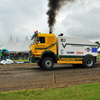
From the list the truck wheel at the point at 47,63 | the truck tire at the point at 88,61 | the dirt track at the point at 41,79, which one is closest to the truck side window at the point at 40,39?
the truck wheel at the point at 47,63

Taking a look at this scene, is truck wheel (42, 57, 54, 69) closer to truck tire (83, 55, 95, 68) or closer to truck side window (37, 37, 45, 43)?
truck side window (37, 37, 45, 43)

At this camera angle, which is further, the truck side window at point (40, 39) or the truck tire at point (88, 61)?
the truck tire at point (88, 61)

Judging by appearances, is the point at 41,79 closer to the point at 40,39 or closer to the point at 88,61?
the point at 40,39

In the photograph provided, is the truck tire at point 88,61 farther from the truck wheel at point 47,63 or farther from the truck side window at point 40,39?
the truck side window at point 40,39

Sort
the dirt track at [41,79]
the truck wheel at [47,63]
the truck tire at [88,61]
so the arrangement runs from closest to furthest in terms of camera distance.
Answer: the dirt track at [41,79] → the truck wheel at [47,63] → the truck tire at [88,61]

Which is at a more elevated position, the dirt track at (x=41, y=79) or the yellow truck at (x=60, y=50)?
the yellow truck at (x=60, y=50)

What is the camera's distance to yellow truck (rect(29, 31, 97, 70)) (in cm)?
956

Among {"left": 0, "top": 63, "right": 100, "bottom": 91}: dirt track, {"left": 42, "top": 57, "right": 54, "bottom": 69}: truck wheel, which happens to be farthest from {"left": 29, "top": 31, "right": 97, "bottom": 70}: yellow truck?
{"left": 0, "top": 63, "right": 100, "bottom": 91}: dirt track

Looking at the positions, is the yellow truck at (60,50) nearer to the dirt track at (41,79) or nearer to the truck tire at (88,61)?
the truck tire at (88,61)

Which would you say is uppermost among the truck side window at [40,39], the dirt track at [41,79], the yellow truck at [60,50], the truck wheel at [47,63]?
the truck side window at [40,39]

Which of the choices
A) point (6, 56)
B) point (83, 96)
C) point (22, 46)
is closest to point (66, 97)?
point (83, 96)

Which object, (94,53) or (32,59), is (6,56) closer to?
(32,59)

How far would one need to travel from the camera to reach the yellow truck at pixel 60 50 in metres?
9.56

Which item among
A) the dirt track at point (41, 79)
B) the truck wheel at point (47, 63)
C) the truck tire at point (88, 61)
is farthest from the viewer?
the truck tire at point (88, 61)
